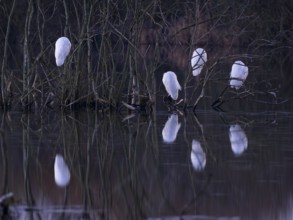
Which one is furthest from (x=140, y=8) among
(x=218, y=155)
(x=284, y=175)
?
(x=284, y=175)

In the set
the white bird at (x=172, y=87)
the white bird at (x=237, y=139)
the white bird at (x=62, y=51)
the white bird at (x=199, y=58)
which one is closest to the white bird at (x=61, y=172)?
the white bird at (x=237, y=139)

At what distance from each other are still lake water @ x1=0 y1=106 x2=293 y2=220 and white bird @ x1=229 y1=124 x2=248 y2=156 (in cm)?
1

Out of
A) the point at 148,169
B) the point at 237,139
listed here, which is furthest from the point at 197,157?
the point at 237,139

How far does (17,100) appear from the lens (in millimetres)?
13891

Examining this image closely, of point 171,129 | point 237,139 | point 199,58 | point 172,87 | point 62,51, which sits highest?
point 62,51

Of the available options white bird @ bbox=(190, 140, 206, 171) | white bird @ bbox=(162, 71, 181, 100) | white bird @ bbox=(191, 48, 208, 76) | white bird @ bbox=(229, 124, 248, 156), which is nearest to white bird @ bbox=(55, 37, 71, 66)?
white bird @ bbox=(162, 71, 181, 100)

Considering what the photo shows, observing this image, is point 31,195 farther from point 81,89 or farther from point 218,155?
point 81,89

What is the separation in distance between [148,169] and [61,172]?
2.77 feet

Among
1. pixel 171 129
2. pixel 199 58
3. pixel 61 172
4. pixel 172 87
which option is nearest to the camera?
pixel 61 172

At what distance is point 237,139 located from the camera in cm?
1012

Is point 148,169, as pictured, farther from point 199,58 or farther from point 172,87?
point 172,87

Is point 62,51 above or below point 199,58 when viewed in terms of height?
above

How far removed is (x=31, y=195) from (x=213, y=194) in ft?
4.90

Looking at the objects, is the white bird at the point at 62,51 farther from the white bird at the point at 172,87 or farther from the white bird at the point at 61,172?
the white bird at the point at 61,172
